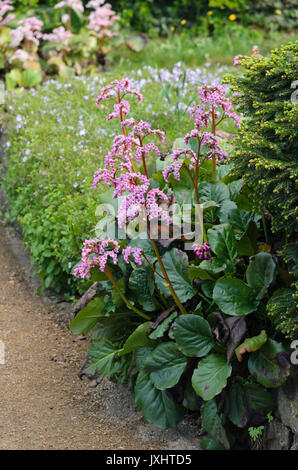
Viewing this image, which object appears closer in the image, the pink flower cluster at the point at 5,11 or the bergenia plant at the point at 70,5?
the pink flower cluster at the point at 5,11

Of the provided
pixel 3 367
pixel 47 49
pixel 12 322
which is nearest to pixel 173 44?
pixel 47 49

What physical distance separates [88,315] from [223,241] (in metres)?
0.79

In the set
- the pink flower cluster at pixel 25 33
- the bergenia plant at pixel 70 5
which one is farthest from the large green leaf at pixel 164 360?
the bergenia plant at pixel 70 5

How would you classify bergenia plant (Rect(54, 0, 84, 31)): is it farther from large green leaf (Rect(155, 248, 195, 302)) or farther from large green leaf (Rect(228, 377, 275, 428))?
large green leaf (Rect(228, 377, 275, 428))

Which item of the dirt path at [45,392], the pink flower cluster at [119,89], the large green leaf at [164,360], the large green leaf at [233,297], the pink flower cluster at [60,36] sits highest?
the pink flower cluster at [119,89]

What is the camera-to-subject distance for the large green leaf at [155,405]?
2.73 metres

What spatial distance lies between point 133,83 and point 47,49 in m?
1.66

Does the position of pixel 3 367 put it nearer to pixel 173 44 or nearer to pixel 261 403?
pixel 261 403

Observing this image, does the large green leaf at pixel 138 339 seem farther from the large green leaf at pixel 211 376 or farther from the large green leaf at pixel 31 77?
the large green leaf at pixel 31 77

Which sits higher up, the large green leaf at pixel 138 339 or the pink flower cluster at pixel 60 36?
the pink flower cluster at pixel 60 36

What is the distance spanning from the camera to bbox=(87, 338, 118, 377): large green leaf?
294cm

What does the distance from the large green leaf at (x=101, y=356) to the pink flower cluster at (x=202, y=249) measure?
0.67m

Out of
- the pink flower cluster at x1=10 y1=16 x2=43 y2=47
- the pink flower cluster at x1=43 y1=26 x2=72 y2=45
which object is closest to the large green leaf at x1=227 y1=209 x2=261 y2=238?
the pink flower cluster at x1=10 y1=16 x2=43 y2=47

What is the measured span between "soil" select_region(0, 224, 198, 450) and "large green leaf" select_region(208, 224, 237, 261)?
869mm
